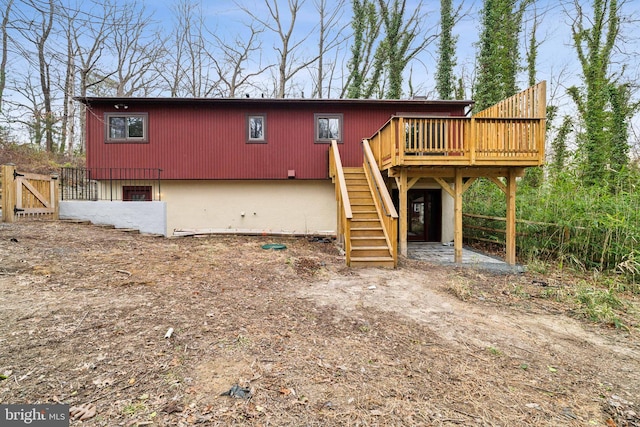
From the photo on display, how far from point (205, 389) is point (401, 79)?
2082 cm

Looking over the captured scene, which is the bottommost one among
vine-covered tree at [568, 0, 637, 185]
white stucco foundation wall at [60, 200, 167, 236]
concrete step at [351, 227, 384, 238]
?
concrete step at [351, 227, 384, 238]

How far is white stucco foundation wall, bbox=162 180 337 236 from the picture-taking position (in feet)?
35.2

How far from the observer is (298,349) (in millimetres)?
3113

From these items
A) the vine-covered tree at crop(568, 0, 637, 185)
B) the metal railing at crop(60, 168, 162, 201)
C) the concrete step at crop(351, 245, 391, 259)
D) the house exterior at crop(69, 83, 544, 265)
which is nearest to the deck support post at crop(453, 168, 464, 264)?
the concrete step at crop(351, 245, 391, 259)

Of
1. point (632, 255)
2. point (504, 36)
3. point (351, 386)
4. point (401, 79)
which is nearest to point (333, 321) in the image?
point (351, 386)

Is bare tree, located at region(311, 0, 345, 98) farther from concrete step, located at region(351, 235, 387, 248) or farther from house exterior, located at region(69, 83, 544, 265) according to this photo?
concrete step, located at region(351, 235, 387, 248)

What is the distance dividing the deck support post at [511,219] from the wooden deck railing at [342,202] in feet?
13.1

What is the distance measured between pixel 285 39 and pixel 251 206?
1371 centimetres

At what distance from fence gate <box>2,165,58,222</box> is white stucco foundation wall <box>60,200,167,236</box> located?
0.40 metres

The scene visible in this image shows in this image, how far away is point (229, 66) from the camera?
2069 cm

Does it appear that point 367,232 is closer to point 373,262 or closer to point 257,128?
point 373,262

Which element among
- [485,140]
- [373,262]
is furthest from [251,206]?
[485,140]

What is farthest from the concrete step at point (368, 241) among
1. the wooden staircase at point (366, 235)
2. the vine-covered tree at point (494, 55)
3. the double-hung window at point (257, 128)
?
the vine-covered tree at point (494, 55)

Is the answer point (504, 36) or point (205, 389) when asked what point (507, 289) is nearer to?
point (205, 389)
